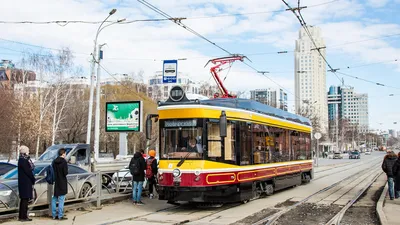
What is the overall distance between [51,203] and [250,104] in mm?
6581

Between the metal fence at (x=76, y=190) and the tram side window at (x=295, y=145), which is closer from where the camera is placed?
the metal fence at (x=76, y=190)

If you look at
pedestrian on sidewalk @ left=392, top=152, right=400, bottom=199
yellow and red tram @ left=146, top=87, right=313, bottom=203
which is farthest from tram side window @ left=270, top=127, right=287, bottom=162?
pedestrian on sidewalk @ left=392, top=152, right=400, bottom=199

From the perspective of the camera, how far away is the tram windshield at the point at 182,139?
11648mm

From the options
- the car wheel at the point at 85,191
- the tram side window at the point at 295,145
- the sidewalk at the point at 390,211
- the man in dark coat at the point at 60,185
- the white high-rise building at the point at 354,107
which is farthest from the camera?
the white high-rise building at the point at 354,107

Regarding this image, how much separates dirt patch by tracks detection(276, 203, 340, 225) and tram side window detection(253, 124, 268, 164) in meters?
1.97

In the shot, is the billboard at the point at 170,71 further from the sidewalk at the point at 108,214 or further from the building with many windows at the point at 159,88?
the building with many windows at the point at 159,88

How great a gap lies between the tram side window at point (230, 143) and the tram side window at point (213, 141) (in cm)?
30

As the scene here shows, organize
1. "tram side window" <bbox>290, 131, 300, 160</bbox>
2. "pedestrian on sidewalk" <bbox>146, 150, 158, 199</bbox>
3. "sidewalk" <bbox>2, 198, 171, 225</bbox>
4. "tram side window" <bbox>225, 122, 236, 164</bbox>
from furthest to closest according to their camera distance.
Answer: "tram side window" <bbox>290, 131, 300, 160</bbox>, "pedestrian on sidewalk" <bbox>146, 150, 158, 199</bbox>, "tram side window" <bbox>225, 122, 236, 164</bbox>, "sidewalk" <bbox>2, 198, 171, 225</bbox>

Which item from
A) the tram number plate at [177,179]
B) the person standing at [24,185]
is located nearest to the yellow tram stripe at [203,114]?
the tram number plate at [177,179]

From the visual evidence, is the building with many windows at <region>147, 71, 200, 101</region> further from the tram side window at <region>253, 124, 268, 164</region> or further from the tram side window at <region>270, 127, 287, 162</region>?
the tram side window at <region>253, 124, 268, 164</region>

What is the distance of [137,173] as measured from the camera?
13.6 m

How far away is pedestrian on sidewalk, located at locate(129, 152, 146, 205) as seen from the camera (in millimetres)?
13633

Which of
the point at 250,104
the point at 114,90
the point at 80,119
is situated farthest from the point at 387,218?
the point at 114,90

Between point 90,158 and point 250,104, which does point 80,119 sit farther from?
point 250,104
